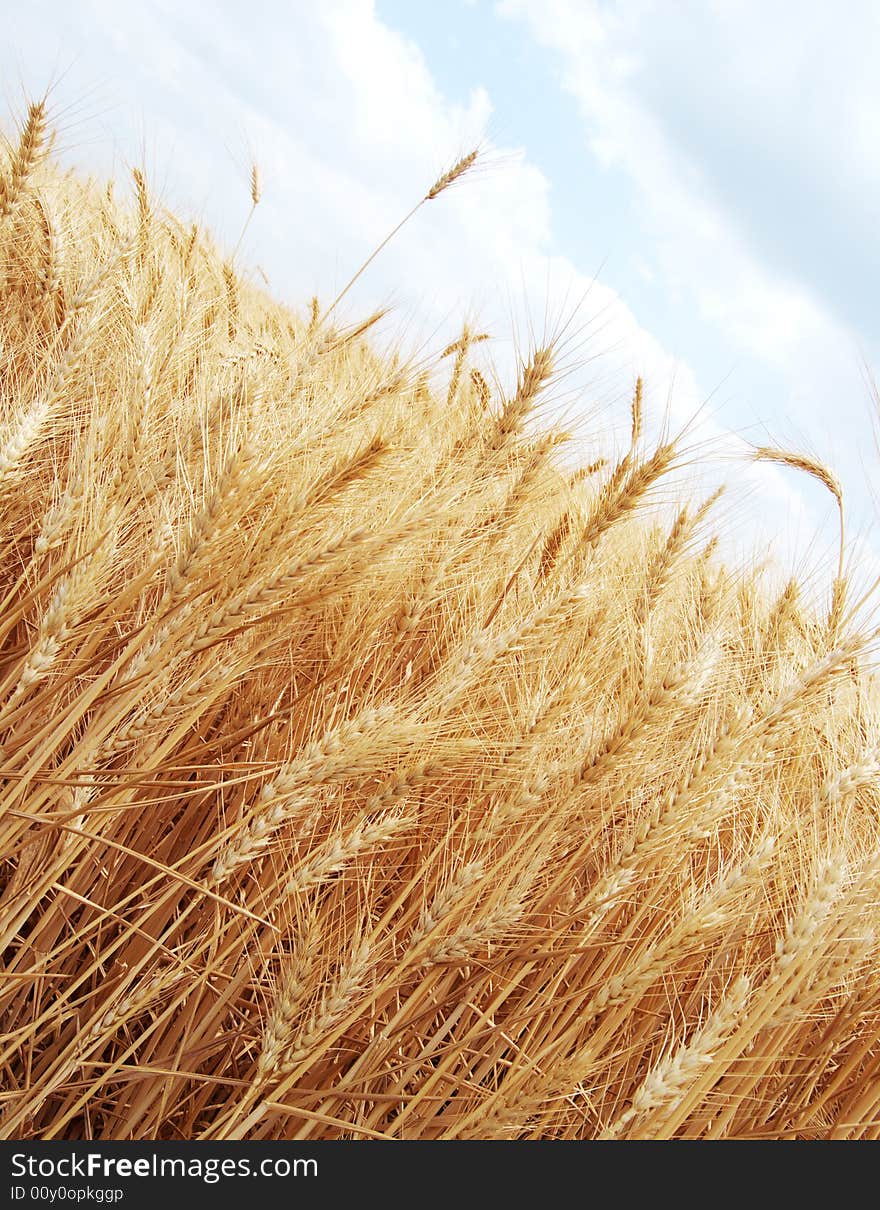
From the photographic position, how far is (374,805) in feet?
4.11

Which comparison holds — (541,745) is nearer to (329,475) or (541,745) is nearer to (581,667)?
(581,667)

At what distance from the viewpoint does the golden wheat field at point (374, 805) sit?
1.13m

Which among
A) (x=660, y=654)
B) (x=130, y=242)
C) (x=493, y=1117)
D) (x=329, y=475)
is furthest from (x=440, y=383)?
(x=493, y=1117)

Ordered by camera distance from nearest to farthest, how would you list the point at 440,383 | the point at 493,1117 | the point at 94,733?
the point at 493,1117
the point at 94,733
the point at 440,383

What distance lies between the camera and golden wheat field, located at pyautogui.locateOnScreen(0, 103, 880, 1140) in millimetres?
1128

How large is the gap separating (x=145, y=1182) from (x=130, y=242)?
5.59 feet

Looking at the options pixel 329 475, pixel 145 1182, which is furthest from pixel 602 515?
pixel 145 1182

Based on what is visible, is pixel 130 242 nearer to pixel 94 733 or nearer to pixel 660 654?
pixel 94 733

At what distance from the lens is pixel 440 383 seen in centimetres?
294

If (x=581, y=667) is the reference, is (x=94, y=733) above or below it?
below

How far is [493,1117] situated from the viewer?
1029 millimetres

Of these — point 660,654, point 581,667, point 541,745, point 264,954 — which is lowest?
point 264,954

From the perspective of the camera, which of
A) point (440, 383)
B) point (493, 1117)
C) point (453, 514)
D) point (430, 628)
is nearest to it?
point (493, 1117)

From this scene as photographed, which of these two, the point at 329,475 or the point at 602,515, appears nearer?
the point at 329,475
